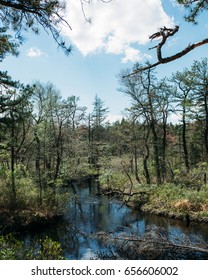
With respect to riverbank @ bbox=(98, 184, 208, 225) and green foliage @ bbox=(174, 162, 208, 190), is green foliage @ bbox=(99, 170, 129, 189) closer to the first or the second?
riverbank @ bbox=(98, 184, 208, 225)

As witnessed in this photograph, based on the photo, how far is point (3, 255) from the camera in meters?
5.85

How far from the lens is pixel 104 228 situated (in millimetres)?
16328

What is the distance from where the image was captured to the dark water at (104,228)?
12078 millimetres

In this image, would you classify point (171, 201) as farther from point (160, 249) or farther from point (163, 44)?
point (163, 44)

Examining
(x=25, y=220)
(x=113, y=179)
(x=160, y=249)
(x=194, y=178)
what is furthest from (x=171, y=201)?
(x=113, y=179)

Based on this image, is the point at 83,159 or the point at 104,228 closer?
the point at 104,228

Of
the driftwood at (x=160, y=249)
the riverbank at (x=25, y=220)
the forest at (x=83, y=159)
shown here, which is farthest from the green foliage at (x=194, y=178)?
the driftwood at (x=160, y=249)

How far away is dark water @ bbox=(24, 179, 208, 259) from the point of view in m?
12.1

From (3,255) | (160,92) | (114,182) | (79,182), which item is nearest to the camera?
(3,255)

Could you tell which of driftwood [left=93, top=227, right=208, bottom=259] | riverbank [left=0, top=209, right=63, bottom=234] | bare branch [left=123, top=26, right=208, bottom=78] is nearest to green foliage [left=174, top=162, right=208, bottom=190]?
riverbank [left=0, top=209, right=63, bottom=234]

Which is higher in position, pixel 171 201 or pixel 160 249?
pixel 171 201
